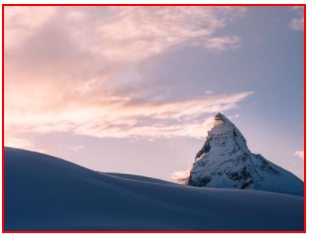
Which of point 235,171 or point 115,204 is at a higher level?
point 235,171

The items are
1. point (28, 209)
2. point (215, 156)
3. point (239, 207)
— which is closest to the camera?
point (28, 209)

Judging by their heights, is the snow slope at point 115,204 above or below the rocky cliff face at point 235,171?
below

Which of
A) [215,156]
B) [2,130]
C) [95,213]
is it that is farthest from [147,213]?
[215,156]

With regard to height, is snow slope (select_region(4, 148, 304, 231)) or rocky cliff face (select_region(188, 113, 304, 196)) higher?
rocky cliff face (select_region(188, 113, 304, 196))

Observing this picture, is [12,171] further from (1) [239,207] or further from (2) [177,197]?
(1) [239,207]

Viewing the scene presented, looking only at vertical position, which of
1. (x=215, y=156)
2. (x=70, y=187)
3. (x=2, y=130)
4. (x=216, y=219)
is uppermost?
(x=215, y=156)
